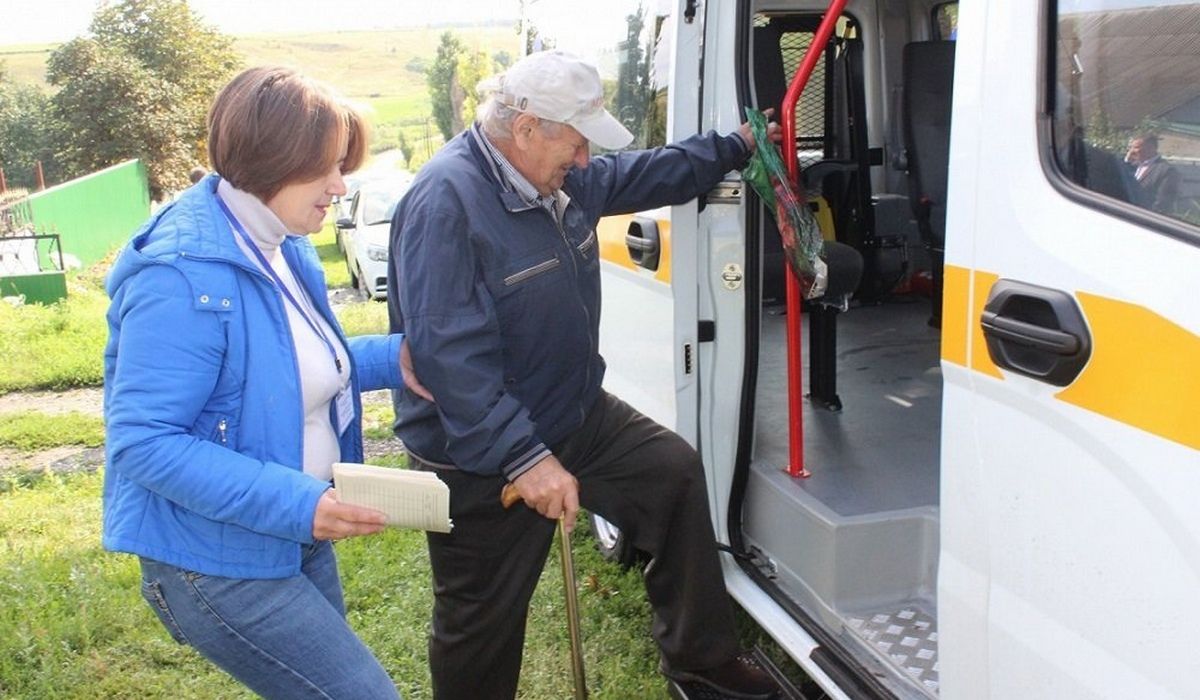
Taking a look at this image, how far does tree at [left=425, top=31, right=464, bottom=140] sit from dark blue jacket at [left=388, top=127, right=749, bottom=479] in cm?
3525

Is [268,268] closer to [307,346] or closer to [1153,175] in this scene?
[307,346]

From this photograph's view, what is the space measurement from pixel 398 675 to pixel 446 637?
859mm

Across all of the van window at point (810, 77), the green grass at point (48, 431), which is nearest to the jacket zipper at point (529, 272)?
the van window at point (810, 77)

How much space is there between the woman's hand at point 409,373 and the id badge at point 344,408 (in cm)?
34

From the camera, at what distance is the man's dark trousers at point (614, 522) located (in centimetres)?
274

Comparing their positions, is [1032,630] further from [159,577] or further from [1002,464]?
[159,577]

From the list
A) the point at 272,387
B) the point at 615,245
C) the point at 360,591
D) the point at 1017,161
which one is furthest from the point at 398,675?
the point at 1017,161

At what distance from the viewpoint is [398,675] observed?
11.5 ft

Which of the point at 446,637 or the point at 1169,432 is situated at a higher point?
the point at 1169,432

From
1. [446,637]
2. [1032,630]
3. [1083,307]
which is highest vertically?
[1083,307]

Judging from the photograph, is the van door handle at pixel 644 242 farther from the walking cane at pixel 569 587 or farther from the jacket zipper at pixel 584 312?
the walking cane at pixel 569 587

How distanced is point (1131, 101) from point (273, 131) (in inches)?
55.8

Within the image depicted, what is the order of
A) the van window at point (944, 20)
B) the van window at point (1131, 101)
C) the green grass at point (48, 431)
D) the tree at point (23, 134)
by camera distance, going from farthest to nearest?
the tree at point (23, 134) → the green grass at point (48, 431) → the van window at point (944, 20) → the van window at point (1131, 101)

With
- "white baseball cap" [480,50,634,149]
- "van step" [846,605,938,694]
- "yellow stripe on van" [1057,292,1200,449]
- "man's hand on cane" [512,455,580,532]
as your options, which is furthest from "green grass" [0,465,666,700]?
"yellow stripe on van" [1057,292,1200,449]
